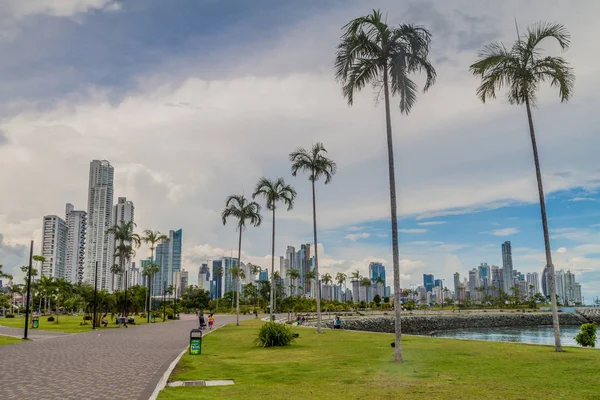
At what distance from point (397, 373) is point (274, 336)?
11012 millimetres

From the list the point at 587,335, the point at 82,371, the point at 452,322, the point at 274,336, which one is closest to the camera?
the point at 82,371

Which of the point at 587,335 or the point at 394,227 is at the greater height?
the point at 394,227

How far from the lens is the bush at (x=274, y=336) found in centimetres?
2491

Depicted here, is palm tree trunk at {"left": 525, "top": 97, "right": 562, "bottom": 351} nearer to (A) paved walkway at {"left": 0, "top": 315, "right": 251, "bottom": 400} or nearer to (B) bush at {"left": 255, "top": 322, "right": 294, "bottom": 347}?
(B) bush at {"left": 255, "top": 322, "right": 294, "bottom": 347}

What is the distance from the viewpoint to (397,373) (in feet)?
49.3

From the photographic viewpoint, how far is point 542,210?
21.2 meters

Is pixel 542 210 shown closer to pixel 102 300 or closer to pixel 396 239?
pixel 396 239

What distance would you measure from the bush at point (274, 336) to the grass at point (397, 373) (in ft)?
5.72

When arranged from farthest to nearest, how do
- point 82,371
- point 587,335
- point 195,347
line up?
1. point 587,335
2. point 195,347
3. point 82,371

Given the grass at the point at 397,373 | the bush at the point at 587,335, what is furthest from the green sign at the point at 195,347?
the bush at the point at 587,335

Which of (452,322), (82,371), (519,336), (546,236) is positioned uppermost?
(546,236)

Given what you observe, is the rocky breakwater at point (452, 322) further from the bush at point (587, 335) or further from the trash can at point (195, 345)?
the trash can at point (195, 345)

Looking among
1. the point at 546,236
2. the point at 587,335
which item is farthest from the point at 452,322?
the point at 546,236

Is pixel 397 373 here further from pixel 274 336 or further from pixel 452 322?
pixel 452 322
